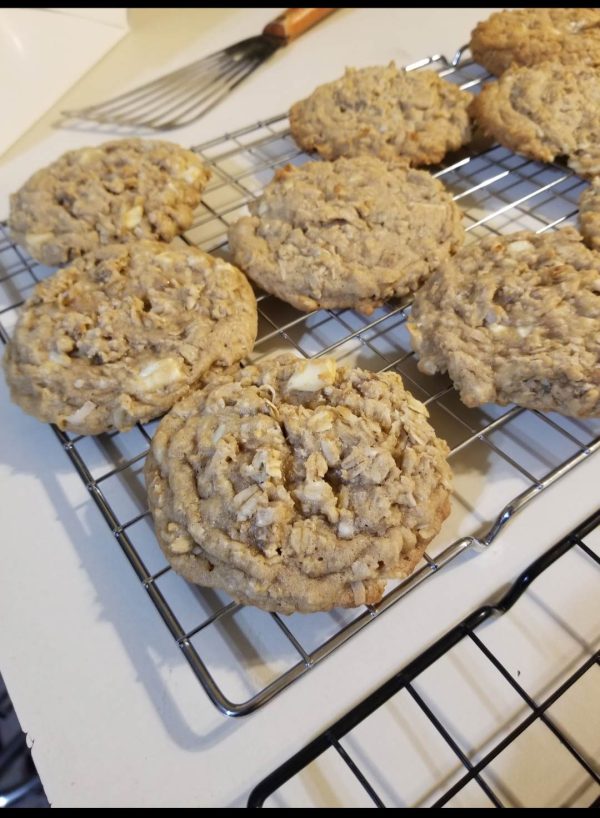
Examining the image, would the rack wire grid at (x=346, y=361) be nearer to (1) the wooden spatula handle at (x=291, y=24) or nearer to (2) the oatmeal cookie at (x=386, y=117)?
(2) the oatmeal cookie at (x=386, y=117)

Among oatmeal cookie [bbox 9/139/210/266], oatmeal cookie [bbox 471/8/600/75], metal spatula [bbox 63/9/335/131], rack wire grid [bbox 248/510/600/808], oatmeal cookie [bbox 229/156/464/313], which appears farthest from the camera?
metal spatula [bbox 63/9/335/131]

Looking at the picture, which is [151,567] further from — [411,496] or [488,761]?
[488,761]

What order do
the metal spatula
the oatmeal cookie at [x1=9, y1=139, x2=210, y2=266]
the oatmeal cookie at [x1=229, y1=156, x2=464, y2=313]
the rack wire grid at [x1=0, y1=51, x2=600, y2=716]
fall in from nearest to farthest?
the rack wire grid at [x1=0, y1=51, x2=600, y2=716], the oatmeal cookie at [x1=229, y1=156, x2=464, y2=313], the oatmeal cookie at [x1=9, y1=139, x2=210, y2=266], the metal spatula

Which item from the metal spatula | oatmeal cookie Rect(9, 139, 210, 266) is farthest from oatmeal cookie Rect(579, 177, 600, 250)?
the metal spatula

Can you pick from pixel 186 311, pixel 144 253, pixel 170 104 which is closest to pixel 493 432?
pixel 186 311

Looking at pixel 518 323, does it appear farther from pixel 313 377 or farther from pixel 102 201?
A: pixel 102 201

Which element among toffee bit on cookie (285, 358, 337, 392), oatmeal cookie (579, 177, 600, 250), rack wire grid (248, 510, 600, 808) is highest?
toffee bit on cookie (285, 358, 337, 392)

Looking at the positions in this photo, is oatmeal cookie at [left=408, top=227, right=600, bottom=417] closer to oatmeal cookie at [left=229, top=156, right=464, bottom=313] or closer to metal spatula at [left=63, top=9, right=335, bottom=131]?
oatmeal cookie at [left=229, top=156, right=464, bottom=313]
